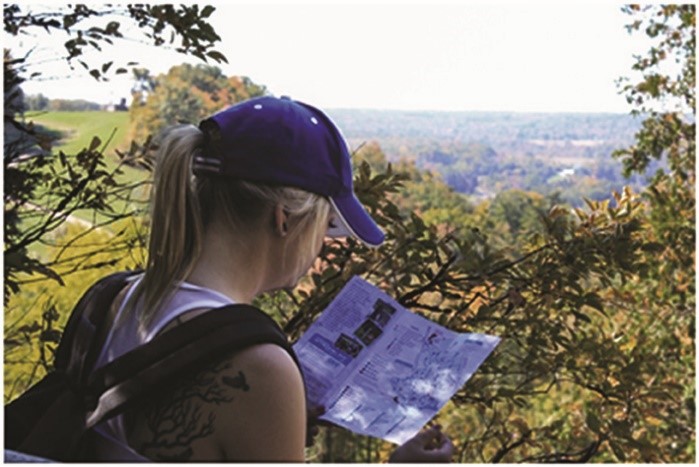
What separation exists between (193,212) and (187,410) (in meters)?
0.25

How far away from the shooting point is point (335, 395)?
1.31m

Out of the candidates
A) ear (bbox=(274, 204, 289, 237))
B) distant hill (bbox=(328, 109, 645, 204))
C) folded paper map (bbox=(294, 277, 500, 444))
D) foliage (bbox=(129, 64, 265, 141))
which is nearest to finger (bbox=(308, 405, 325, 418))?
folded paper map (bbox=(294, 277, 500, 444))

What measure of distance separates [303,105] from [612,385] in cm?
148

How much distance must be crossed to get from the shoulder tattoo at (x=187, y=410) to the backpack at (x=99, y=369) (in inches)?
0.7

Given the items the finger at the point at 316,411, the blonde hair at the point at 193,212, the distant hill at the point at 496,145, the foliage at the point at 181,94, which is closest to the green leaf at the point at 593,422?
the finger at the point at 316,411

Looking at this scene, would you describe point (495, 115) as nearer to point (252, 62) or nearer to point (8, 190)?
point (252, 62)

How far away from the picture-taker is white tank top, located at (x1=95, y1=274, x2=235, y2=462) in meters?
1.05

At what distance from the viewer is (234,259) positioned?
1125 mm

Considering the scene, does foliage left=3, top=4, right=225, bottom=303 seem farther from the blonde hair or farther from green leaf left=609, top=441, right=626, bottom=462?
green leaf left=609, top=441, right=626, bottom=462

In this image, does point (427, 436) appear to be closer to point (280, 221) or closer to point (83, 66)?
point (280, 221)

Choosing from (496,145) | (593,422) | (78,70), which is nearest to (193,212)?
(593,422)

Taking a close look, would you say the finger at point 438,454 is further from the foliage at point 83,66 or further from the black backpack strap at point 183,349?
the foliage at point 83,66

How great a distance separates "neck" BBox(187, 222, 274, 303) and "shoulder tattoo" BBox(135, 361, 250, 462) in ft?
0.45

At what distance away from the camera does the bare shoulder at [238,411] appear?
984 mm
